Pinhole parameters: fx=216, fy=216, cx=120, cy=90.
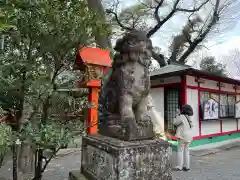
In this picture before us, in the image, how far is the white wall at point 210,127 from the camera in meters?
9.15

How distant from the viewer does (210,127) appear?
9.48 m

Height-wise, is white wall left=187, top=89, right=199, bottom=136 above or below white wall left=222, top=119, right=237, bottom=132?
above

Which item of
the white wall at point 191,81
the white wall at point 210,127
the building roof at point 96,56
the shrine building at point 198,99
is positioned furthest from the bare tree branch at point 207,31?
the building roof at point 96,56

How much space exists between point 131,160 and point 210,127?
8.20 m

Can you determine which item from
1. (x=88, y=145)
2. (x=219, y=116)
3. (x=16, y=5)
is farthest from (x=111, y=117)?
(x=219, y=116)

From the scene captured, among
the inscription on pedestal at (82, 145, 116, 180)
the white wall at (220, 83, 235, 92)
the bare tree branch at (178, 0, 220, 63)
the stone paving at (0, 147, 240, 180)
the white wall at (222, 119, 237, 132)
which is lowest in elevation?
the stone paving at (0, 147, 240, 180)

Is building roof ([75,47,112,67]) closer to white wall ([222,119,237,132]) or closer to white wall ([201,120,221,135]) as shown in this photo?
white wall ([201,120,221,135])

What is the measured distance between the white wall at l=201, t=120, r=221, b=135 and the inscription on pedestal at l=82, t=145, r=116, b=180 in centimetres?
713

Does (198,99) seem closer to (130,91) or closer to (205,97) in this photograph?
(205,97)

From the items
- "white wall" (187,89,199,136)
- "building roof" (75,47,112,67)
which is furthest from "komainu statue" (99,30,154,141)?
"white wall" (187,89,199,136)

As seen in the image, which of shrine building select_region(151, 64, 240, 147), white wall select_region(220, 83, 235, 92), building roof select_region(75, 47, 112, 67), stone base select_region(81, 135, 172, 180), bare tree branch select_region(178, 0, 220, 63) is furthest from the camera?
bare tree branch select_region(178, 0, 220, 63)

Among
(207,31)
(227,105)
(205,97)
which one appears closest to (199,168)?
(205,97)

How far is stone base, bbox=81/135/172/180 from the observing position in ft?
7.39

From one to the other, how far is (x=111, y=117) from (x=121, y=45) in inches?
37.6
